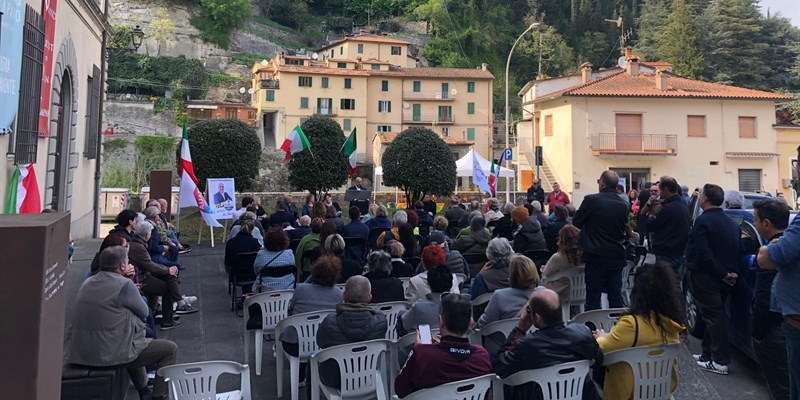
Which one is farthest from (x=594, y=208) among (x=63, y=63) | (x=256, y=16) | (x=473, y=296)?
(x=256, y=16)

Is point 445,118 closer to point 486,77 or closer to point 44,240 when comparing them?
point 486,77

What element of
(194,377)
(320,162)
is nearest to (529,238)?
(194,377)

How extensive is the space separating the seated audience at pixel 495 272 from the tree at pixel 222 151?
1450cm

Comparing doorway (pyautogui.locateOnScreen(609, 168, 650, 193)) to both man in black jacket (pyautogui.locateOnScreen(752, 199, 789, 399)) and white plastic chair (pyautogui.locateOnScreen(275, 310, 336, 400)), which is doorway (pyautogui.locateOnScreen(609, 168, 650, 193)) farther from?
white plastic chair (pyautogui.locateOnScreen(275, 310, 336, 400))

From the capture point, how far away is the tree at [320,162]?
1950 centimetres

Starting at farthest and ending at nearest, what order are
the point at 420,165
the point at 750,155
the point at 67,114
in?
the point at 750,155
the point at 420,165
the point at 67,114

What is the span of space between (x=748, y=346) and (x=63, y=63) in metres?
11.4

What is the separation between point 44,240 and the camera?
240 cm

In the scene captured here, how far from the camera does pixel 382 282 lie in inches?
201

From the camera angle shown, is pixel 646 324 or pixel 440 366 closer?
pixel 440 366

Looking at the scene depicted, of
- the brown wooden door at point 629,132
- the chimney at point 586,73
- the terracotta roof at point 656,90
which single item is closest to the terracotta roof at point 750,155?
the terracotta roof at point 656,90

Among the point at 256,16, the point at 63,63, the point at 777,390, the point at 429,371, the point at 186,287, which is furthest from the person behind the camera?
the point at 256,16

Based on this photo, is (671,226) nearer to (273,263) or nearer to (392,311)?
(392,311)

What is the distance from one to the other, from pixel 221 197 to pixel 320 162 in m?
7.26
